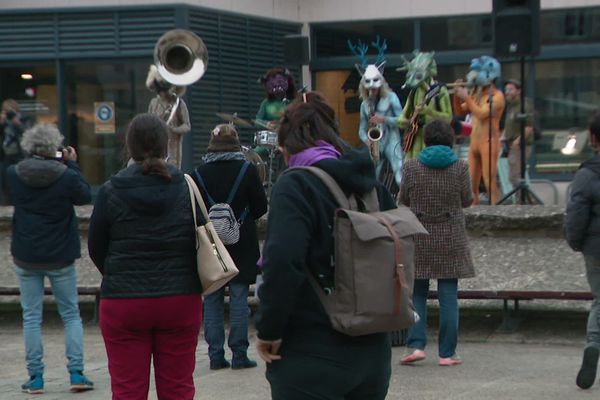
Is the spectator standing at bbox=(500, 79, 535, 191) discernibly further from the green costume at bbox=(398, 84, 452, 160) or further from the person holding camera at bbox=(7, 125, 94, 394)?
the person holding camera at bbox=(7, 125, 94, 394)

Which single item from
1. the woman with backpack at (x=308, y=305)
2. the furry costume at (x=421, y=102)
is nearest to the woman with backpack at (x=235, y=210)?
the woman with backpack at (x=308, y=305)

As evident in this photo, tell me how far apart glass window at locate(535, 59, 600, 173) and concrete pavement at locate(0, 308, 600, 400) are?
11.3m

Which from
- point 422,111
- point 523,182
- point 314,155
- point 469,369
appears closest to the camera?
point 314,155

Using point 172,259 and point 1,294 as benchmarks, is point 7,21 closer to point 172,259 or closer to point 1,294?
point 1,294

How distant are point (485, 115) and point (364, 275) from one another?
10829 mm

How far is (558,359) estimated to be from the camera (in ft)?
29.1

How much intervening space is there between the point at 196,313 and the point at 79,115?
15.2 metres

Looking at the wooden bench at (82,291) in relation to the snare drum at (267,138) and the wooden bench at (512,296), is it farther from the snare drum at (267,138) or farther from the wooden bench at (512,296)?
the snare drum at (267,138)

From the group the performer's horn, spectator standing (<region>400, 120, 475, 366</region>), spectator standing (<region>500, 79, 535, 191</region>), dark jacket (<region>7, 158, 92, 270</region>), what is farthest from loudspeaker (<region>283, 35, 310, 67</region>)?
dark jacket (<region>7, 158, 92, 270</region>)

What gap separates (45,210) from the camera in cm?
778

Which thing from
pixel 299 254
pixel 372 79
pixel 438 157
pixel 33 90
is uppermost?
pixel 33 90

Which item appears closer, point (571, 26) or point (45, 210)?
point (45, 210)

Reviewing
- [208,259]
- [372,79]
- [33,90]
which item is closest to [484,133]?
[372,79]

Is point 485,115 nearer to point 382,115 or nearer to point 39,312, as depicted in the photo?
point 382,115
